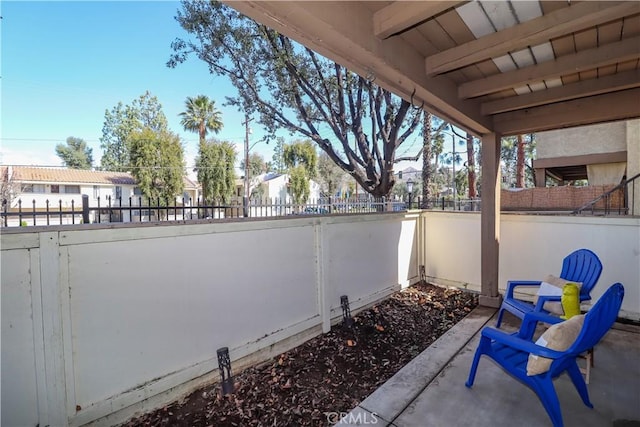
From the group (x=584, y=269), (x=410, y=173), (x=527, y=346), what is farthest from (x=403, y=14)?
(x=410, y=173)

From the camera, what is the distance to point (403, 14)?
1.60 metres

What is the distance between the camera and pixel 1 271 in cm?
151

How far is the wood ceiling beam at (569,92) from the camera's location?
260 centimetres

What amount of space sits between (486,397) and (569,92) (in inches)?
114

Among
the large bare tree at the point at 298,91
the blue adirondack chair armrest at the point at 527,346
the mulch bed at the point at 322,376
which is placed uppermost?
the large bare tree at the point at 298,91

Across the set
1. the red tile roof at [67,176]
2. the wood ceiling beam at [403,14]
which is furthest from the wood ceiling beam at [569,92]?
the red tile roof at [67,176]

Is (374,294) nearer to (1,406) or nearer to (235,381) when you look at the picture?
(235,381)

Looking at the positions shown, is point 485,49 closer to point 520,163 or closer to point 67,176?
point 520,163

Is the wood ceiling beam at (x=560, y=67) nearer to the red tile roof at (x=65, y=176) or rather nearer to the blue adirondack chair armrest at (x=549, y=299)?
the blue adirondack chair armrest at (x=549, y=299)

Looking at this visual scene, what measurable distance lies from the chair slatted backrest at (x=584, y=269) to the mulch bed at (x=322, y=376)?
4.03 feet

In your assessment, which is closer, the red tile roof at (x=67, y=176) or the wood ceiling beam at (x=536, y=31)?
the wood ceiling beam at (x=536, y=31)

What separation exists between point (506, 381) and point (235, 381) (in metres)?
2.13
